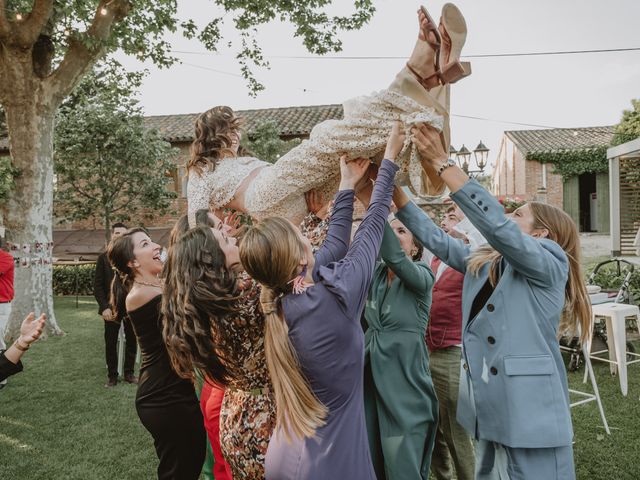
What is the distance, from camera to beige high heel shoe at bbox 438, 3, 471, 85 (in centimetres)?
193

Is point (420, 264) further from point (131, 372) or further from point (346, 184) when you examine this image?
point (131, 372)

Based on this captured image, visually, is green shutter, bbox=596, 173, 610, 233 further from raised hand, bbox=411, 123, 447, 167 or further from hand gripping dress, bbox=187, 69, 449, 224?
raised hand, bbox=411, 123, 447, 167

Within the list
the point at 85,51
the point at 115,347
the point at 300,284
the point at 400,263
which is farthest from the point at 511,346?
the point at 85,51

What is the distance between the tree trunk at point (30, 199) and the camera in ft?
32.0

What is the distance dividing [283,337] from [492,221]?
104 cm

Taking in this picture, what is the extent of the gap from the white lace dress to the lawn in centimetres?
300

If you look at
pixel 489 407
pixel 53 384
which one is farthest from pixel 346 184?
pixel 53 384

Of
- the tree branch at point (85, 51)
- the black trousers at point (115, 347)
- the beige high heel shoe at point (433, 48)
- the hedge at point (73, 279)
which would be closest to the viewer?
the beige high heel shoe at point (433, 48)

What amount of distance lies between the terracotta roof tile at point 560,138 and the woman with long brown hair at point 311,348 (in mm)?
28096

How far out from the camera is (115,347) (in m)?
7.29

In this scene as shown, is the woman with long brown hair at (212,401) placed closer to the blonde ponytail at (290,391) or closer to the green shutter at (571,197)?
the blonde ponytail at (290,391)

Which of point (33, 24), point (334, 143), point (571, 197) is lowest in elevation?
point (334, 143)

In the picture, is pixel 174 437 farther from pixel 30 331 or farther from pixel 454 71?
pixel 454 71

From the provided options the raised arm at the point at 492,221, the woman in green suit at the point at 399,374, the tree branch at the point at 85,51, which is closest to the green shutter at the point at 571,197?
the tree branch at the point at 85,51
